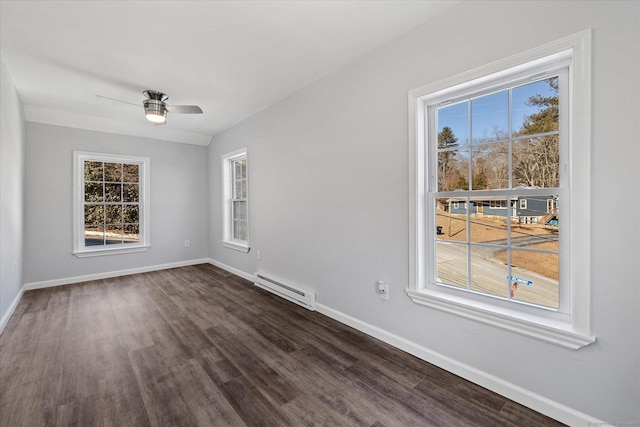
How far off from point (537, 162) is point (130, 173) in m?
5.72

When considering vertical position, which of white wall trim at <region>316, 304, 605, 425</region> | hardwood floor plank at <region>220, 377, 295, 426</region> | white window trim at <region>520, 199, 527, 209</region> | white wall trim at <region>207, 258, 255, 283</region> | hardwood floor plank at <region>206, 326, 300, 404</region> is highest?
white window trim at <region>520, 199, 527, 209</region>

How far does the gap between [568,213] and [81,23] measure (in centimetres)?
356

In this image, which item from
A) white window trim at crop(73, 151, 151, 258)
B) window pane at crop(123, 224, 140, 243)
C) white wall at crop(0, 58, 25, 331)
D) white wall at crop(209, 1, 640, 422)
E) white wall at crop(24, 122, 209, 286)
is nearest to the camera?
white wall at crop(209, 1, 640, 422)

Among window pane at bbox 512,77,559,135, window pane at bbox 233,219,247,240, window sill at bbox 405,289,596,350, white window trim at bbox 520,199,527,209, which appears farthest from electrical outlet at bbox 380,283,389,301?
window pane at bbox 233,219,247,240

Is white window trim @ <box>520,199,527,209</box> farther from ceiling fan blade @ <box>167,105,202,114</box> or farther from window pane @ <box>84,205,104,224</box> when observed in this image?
window pane @ <box>84,205,104,224</box>

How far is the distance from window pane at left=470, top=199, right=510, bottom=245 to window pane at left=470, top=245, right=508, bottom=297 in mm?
73

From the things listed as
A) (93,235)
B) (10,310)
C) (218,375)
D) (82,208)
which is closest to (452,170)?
(218,375)

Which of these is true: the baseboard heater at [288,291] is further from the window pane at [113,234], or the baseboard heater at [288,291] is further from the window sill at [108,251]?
the window pane at [113,234]

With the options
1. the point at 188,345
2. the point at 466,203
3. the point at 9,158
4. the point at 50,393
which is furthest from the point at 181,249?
the point at 466,203

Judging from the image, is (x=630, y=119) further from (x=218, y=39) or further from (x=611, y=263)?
(x=218, y=39)

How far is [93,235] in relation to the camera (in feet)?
14.9

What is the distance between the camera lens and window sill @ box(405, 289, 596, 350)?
1468 millimetres

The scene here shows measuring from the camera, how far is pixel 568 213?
1566 millimetres

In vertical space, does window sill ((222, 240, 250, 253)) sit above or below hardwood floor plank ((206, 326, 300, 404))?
above
